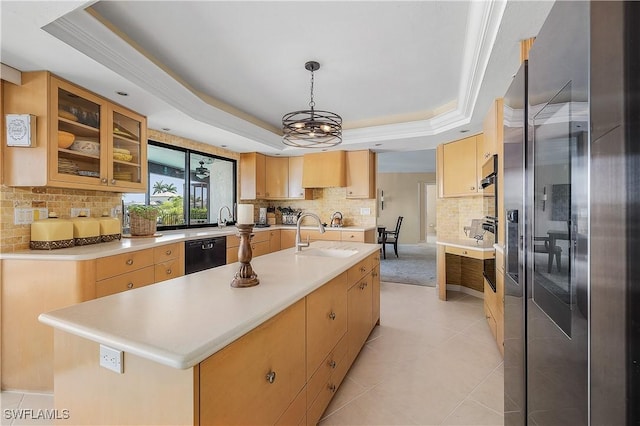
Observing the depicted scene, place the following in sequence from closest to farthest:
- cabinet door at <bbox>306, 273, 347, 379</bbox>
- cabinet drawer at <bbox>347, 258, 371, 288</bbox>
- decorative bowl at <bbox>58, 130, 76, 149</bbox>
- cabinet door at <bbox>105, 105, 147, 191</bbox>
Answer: cabinet door at <bbox>306, 273, 347, 379</bbox>
cabinet drawer at <bbox>347, 258, 371, 288</bbox>
decorative bowl at <bbox>58, 130, 76, 149</bbox>
cabinet door at <bbox>105, 105, 147, 191</bbox>

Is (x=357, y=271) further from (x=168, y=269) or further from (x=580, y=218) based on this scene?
(x=168, y=269)

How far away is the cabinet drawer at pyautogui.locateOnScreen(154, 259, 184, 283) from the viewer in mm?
2727

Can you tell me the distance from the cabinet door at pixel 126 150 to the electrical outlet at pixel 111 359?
2.27 m

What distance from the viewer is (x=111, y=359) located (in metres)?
0.87

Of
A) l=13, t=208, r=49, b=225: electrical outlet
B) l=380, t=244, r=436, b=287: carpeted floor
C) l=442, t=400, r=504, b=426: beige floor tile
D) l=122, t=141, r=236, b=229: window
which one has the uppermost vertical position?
l=122, t=141, r=236, b=229: window

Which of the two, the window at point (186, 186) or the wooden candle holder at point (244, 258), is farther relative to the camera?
the window at point (186, 186)

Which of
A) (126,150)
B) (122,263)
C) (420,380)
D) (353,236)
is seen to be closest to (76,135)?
(126,150)

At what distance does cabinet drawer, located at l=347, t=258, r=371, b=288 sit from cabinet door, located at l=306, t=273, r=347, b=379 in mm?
120

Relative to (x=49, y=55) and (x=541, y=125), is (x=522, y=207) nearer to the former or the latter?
(x=541, y=125)

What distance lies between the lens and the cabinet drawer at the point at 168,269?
2.73 metres

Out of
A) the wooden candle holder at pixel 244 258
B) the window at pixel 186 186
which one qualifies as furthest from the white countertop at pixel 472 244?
the window at pixel 186 186

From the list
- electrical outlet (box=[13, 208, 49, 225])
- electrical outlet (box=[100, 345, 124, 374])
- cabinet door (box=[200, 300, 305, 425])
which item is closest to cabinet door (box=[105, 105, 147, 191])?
electrical outlet (box=[13, 208, 49, 225])

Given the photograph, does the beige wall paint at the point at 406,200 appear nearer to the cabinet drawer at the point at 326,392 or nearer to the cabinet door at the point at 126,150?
the cabinet door at the point at 126,150

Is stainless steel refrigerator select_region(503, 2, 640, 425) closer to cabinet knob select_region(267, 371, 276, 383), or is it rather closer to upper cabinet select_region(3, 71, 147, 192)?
cabinet knob select_region(267, 371, 276, 383)
